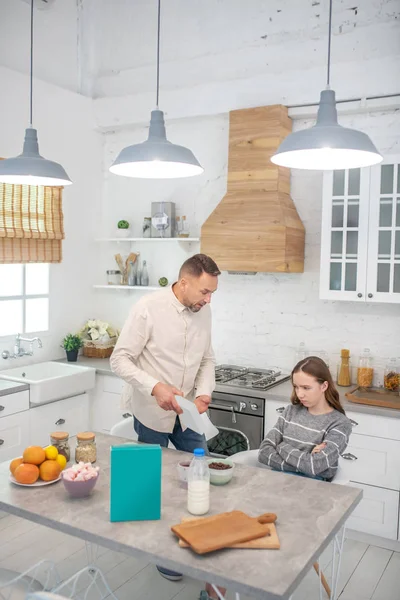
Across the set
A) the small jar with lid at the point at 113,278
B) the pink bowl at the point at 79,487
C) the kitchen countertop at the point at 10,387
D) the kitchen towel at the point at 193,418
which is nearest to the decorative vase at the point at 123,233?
the small jar with lid at the point at 113,278

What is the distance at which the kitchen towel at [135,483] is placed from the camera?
216cm

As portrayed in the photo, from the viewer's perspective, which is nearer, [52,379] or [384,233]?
[384,233]

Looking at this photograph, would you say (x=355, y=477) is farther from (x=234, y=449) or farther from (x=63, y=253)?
(x=63, y=253)

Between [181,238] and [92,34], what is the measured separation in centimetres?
211

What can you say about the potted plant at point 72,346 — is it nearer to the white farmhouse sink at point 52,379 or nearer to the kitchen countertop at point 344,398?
the white farmhouse sink at point 52,379

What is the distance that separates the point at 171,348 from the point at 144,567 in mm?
1304

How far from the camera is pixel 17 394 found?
4.24m

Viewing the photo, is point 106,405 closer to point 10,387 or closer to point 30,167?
point 10,387

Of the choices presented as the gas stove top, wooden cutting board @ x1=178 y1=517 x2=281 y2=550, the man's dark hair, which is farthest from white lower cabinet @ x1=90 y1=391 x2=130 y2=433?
wooden cutting board @ x1=178 y1=517 x2=281 y2=550

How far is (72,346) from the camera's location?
518 centimetres

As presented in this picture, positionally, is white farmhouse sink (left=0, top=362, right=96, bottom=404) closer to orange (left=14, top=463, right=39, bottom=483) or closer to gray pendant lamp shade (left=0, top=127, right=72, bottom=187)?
gray pendant lamp shade (left=0, top=127, right=72, bottom=187)

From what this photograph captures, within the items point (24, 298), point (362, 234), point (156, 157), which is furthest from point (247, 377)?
point (156, 157)

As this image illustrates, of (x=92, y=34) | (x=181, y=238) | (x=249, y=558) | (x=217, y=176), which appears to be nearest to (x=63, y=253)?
(x=181, y=238)

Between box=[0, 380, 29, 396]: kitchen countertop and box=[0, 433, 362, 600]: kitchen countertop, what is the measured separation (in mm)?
1492
